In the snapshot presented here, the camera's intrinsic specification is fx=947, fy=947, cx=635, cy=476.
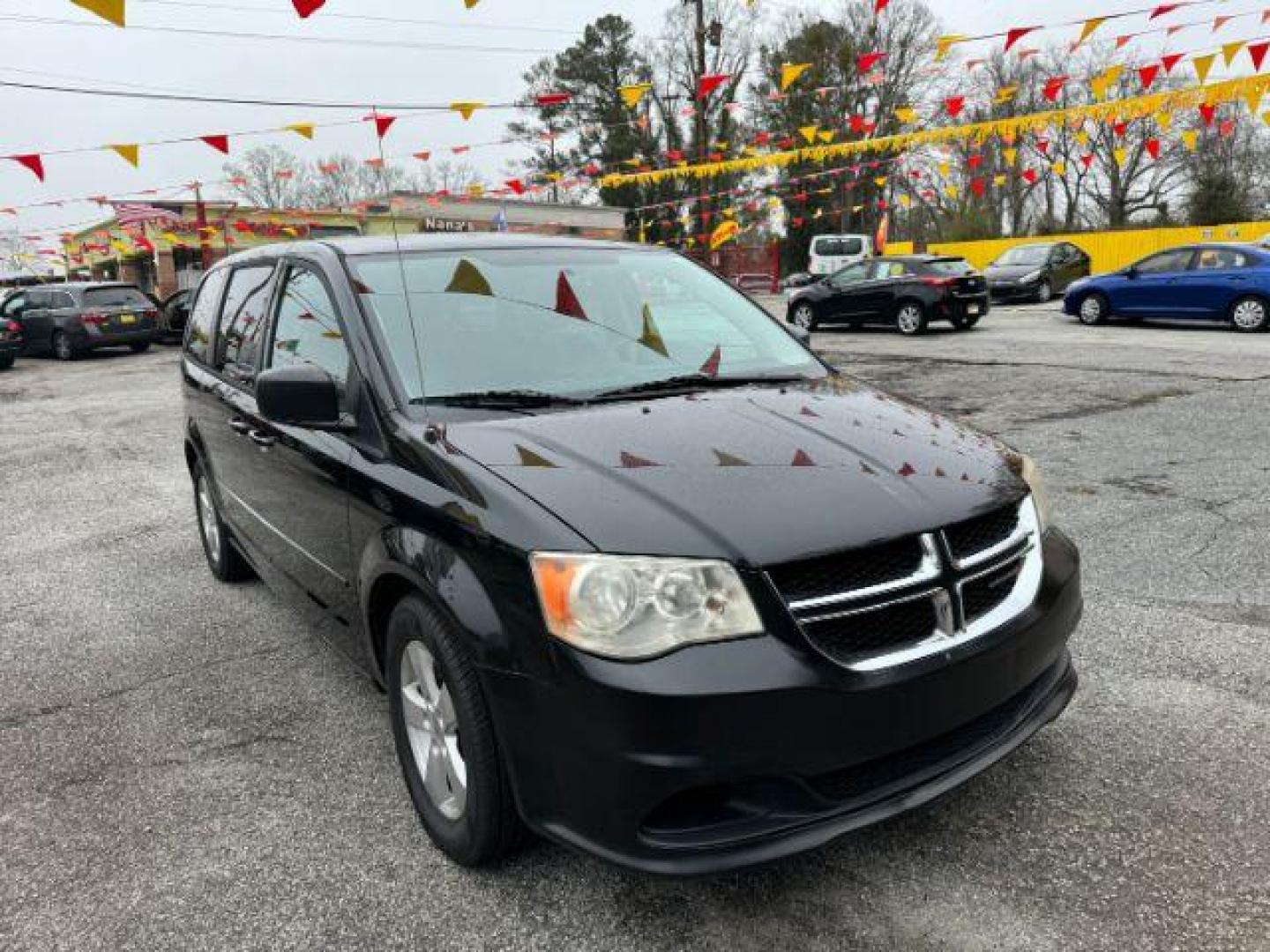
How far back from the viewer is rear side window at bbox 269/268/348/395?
3.11m

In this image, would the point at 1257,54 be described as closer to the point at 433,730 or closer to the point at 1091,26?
the point at 1091,26

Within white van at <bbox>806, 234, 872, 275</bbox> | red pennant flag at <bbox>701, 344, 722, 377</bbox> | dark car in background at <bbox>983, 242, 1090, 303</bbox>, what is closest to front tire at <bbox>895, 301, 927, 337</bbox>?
dark car in background at <bbox>983, 242, 1090, 303</bbox>

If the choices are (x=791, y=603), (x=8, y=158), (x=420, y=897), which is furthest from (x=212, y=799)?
(x=8, y=158)

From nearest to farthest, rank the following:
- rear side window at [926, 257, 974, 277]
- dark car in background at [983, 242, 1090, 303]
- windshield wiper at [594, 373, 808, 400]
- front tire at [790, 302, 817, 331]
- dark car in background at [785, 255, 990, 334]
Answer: windshield wiper at [594, 373, 808, 400], dark car in background at [785, 255, 990, 334], rear side window at [926, 257, 974, 277], front tire at [790, 302, 817, 331], dark car in background at [983, 242, 1090, 303]

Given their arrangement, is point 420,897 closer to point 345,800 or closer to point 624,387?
point 345,800

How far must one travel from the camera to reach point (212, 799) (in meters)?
2.97

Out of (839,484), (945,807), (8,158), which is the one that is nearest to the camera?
(839,484)

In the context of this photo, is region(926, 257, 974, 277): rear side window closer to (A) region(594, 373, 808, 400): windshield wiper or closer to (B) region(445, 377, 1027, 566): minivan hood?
(A) region(594, 373, 808, 400): windshield wiper

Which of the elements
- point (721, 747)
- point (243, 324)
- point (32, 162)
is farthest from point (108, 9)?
point (32, 162)

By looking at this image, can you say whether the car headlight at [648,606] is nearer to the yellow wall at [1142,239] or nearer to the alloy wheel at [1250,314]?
the alloy wheel at [1250,314]

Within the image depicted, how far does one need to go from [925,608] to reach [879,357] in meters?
12.4

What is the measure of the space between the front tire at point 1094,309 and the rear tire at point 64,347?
67.9ft

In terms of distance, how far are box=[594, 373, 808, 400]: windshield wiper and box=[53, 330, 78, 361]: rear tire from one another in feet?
70.8

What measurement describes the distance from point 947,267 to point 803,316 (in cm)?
289
